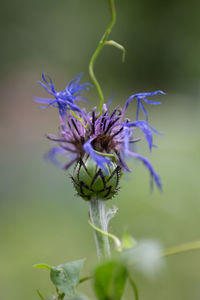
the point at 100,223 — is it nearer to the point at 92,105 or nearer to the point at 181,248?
the point at 181,248

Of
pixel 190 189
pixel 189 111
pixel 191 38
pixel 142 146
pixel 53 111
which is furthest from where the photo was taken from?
pixel 191 38

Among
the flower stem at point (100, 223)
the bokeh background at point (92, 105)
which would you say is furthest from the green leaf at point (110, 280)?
the flower stem at point (100, 223)

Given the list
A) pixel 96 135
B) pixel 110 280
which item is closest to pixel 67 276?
pixel 110 280

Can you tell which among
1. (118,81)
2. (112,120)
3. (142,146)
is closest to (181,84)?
(118,81)

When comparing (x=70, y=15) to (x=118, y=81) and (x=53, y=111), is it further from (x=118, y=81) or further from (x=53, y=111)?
(x=53, y=111)

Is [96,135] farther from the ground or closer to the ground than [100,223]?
farther from the ground

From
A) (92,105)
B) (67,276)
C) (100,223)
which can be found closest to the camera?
(67,276)

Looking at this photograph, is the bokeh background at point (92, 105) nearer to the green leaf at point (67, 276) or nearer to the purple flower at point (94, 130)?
the green leaf at point (67, 276)

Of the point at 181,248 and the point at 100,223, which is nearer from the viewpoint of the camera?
the point at 181,248
